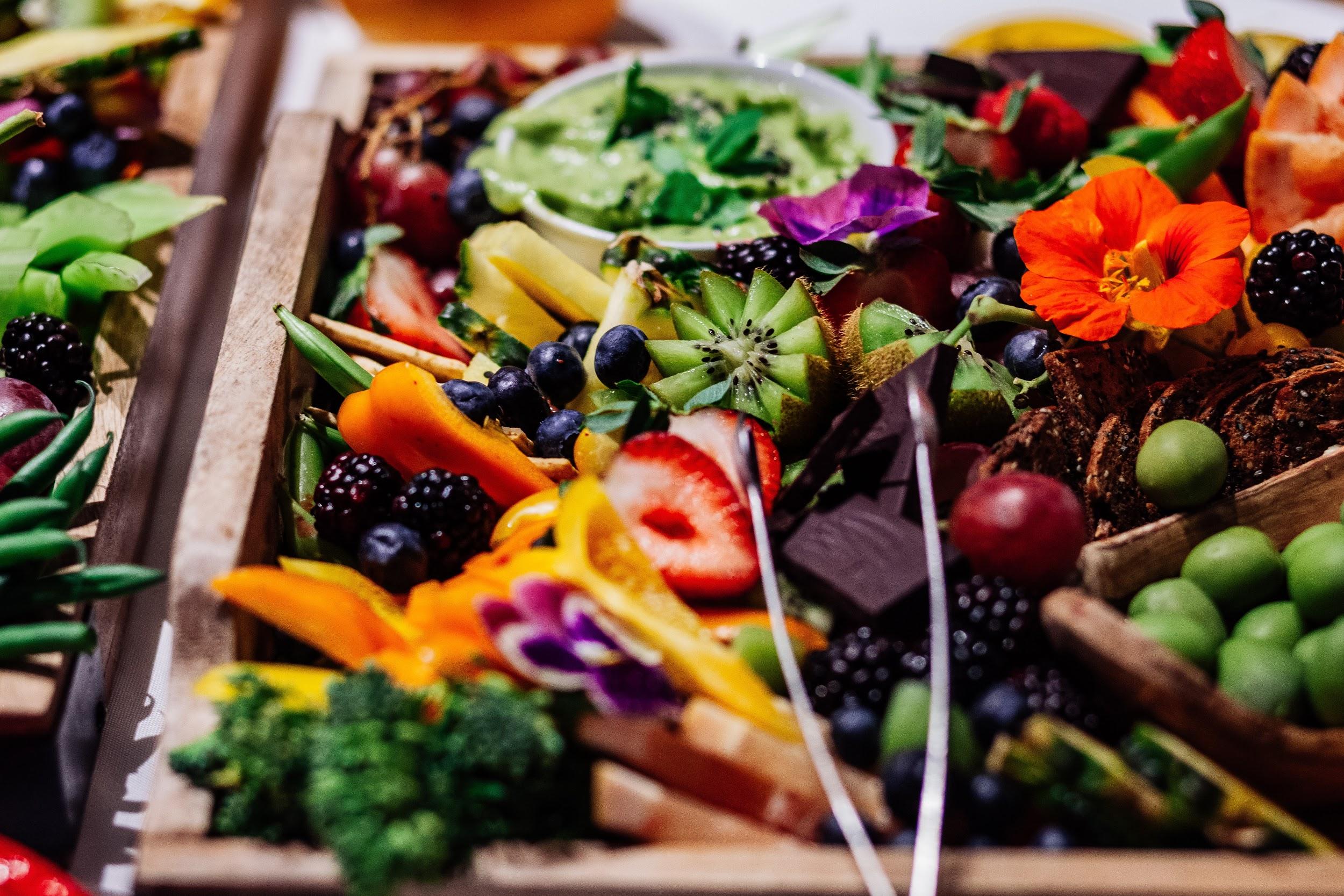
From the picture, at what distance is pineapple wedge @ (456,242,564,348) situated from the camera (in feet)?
5.24

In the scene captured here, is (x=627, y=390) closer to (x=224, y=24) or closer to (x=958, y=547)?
(x=958, y=547)

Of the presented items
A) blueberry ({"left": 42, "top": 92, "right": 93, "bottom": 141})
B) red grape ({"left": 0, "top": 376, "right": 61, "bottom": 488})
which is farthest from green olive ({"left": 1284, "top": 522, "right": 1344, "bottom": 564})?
blueberry ({"left": 42, "top": 92, "right": 93, "bottom": 141})

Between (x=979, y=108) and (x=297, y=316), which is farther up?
(x=979, y=108)

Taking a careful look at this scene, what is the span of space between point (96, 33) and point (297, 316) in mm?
1063

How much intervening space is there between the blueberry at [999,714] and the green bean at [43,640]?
94cm

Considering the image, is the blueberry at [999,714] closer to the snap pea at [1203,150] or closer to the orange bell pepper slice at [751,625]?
the orange bell pepper slice at [751,625]

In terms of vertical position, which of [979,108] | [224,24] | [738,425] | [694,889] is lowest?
[694,889]

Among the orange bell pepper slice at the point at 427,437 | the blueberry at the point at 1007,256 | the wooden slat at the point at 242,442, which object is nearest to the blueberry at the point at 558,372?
the orange bell pepper slice at the point at 427,437

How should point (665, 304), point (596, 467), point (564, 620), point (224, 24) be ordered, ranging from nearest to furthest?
point (564, 620)
point (596, 467)
point (665, 304)
point (224, 24)

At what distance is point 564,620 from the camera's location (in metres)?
1.06

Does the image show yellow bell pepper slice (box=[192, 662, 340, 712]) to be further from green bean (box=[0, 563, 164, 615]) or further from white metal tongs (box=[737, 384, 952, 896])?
white metal tongs (box=[737, 384, 952, 896])

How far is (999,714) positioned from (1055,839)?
0.12 m

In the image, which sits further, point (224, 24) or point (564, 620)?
point (224, 24)

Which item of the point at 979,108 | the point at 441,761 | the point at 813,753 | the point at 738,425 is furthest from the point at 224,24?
the point at 813,753
